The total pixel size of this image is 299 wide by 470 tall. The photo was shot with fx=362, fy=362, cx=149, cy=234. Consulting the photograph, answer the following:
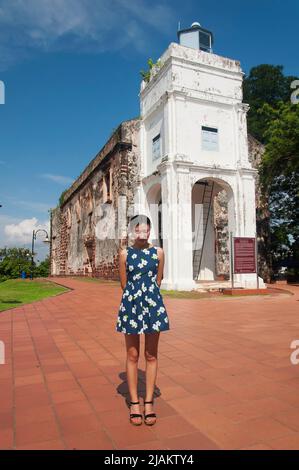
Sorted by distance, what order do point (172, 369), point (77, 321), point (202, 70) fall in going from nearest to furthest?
point (172, 369) → point (77, 321) → point (202, 70)

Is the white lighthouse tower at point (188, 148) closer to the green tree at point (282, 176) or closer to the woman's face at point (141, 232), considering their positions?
the green tree at point (282, 176)

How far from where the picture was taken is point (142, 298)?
286 cm

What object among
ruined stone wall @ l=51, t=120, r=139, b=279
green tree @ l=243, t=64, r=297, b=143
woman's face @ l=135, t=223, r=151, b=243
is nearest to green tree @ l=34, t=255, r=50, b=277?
ruined stone wall @ l=51, t=120, r=139, b=279

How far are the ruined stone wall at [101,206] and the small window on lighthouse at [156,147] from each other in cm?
237

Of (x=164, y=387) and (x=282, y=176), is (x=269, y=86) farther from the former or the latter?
(x=164, y=387)

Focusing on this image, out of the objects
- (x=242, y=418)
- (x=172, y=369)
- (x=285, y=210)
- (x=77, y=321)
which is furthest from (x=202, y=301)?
(x=285, y=210)

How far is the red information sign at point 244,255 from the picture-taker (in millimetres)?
12078

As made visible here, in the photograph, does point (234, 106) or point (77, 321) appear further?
point (234, 106)

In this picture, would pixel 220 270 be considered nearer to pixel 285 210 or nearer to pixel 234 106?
pixel 285 210

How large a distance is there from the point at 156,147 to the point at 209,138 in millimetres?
2077

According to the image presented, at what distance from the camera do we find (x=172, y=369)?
3955 millimetres

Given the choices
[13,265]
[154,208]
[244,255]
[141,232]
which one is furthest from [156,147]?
[13,265]

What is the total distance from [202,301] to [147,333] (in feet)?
24.0
